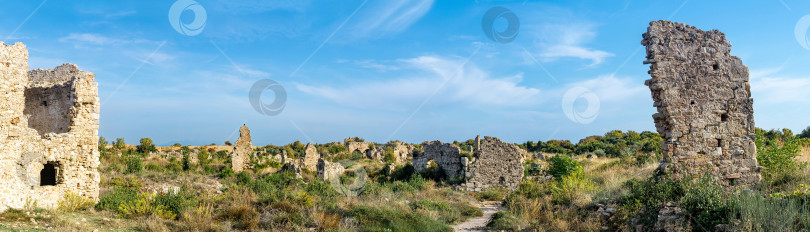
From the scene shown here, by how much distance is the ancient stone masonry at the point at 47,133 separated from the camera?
10.8 m

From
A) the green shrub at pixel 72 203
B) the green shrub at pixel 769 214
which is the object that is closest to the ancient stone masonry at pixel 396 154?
the green shrub at pixel 72 203

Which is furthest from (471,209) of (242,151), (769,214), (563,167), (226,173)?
(242,151)

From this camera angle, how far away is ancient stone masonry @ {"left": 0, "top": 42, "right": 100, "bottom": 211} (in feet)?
35.6

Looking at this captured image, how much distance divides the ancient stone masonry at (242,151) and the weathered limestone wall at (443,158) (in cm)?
904

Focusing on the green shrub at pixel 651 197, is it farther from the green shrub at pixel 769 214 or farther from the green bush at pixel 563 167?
the green bush at pixel 563 167

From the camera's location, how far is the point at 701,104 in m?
9.69

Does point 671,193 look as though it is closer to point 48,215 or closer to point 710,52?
point 710,52

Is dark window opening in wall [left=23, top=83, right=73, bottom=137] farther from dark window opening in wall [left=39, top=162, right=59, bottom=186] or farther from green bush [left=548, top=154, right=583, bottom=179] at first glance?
green bush [left=548, top=154, right=583, bottom=179]

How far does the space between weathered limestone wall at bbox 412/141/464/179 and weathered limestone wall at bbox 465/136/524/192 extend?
2.82ft

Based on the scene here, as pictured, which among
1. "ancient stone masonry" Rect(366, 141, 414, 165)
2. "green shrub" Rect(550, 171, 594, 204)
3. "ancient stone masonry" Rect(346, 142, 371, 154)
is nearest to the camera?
"green shrub" Rect(550, 171, 594, 204)

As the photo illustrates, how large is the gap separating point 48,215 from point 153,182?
7.45m

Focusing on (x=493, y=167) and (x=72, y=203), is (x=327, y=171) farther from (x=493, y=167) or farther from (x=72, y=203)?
(x=72, y=203)

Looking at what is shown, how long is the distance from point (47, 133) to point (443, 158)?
48.3 ft

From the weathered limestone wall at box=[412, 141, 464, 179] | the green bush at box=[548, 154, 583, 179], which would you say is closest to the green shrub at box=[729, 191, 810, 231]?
the green bush at box=[548, 154, 583, 179]
